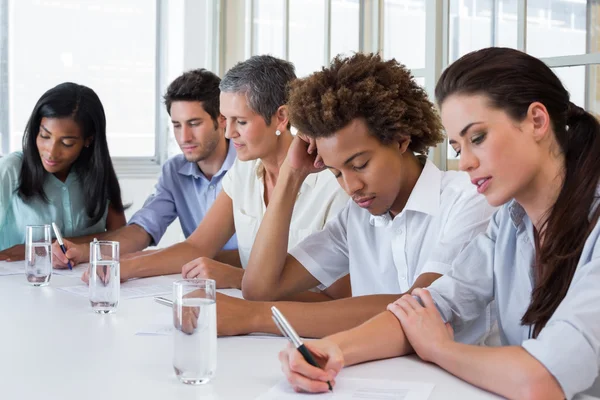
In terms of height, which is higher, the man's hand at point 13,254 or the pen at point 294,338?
the pen at point 294,338

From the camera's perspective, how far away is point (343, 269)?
206 cm

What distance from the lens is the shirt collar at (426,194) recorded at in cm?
178

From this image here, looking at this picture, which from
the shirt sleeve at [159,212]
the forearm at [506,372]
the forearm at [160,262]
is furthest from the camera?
the shirt sleeve at [159,212]

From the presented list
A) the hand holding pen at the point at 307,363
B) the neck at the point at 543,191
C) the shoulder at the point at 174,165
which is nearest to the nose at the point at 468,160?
the neck at the point at 543,191

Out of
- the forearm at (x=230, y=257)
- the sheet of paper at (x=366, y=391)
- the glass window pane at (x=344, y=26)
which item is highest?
the glass window pane at (x=344, y=26)

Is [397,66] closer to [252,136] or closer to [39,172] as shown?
[252,136]

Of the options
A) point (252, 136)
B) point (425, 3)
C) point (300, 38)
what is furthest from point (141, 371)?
point (300, 38)

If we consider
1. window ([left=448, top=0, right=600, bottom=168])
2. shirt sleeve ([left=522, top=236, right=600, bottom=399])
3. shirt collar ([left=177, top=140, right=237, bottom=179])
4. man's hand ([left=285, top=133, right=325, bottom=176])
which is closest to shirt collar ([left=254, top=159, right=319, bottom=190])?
man's hand ([left=285, top=133, right=325, bottom=176])

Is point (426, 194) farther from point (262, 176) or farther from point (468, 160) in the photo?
point (262, 176)

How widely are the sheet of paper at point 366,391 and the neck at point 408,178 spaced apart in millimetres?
758

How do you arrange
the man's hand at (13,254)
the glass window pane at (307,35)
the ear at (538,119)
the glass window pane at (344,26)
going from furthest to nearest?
the glass window pane at (307,35) < the glass window pane at (344,26) < the man's hand at (13,254) < the ear at (538,119)

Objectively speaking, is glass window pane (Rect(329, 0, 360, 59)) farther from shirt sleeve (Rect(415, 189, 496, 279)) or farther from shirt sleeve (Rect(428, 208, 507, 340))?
shirt sleeve (Rect(428, 208, 507, 340))

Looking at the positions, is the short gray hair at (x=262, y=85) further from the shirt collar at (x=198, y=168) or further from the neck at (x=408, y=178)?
the neck at (x=408, y=178)

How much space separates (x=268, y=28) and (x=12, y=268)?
2223mm
